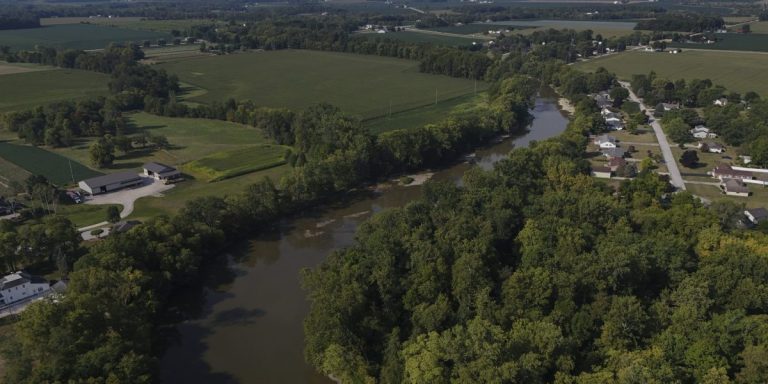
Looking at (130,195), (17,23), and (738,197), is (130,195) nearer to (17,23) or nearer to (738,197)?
(738,197)

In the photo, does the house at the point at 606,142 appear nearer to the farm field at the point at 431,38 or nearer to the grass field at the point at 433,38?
the grass field at the point at 433,38

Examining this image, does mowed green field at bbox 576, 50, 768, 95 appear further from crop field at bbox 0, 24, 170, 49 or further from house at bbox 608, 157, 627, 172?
crop field at bbox 0, 24, 170, 49

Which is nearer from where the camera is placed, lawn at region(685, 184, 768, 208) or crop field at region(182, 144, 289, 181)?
lawn at region(685, 184, 768, 208)

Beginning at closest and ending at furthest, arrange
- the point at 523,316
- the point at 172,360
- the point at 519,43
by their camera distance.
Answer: the point at 523,316 < the point at 172,360 < the point at 519,43

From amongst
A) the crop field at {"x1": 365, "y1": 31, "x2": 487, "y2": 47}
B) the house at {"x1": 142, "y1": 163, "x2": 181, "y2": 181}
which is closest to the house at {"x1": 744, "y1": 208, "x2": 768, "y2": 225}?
the house at {"x1": 142, "y1": 163, "x2": 181, "y2": 181}

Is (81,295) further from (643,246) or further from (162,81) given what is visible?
(162,81)

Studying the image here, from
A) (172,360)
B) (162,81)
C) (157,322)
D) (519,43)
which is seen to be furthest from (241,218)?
(519,43)
